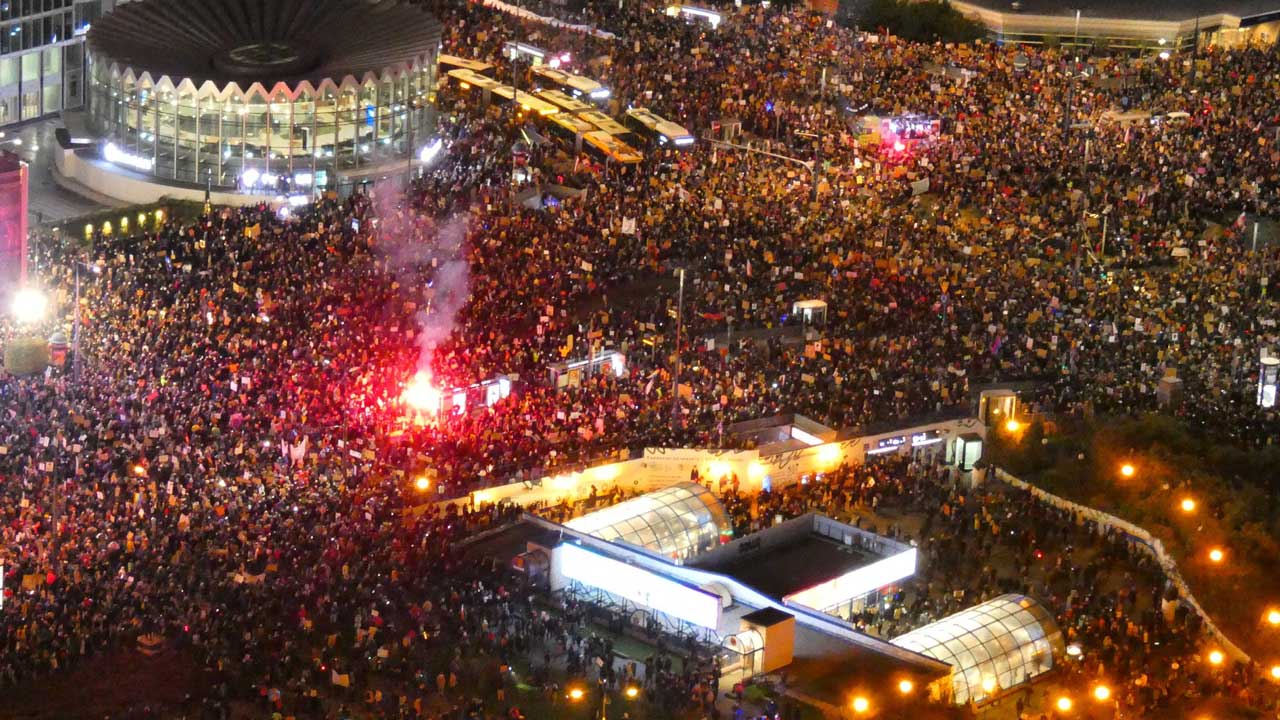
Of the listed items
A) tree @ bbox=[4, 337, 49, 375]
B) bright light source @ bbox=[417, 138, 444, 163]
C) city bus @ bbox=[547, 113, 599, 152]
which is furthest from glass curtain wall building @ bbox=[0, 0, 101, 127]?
tree @ bbox=[4, 337, 49, 375]

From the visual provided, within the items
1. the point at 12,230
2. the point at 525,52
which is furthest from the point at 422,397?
the point at 525,52

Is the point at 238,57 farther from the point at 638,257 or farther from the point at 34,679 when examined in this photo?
the point at 34,679

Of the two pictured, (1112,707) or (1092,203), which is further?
(1092,203)

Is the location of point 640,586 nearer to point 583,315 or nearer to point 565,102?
point 583,315

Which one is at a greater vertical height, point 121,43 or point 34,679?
point 121,43

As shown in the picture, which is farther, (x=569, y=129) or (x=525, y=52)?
(x=525, y=52)

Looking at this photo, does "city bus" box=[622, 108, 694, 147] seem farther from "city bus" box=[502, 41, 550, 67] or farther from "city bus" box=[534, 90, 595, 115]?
"city bus" box=[502, 41, 550, 67]

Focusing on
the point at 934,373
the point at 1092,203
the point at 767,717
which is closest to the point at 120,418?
the point at 767,717
